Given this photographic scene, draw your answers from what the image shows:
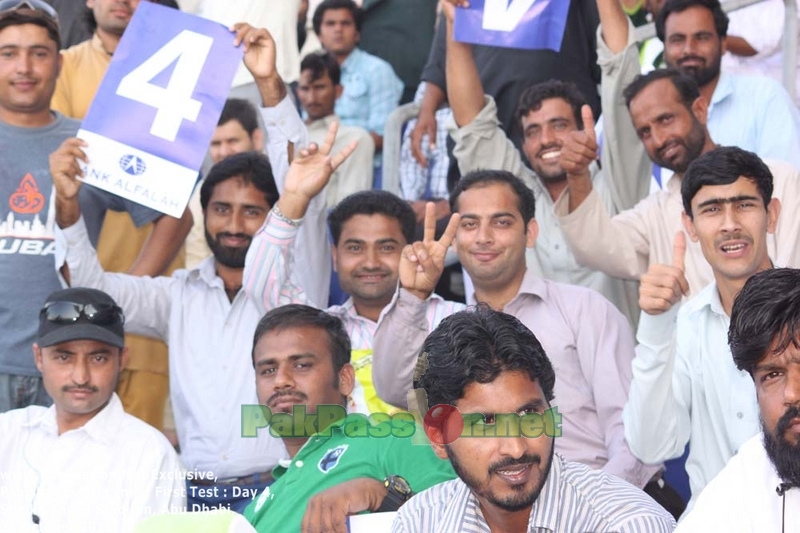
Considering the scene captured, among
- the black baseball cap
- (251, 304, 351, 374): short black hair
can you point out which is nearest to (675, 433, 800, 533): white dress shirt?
(251, 304, 351, 374): short black hair

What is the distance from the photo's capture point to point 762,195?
15.3 ft

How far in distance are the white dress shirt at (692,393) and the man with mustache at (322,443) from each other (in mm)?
697

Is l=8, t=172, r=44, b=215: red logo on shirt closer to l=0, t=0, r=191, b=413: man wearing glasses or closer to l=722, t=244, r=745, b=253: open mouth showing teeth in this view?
l=0, t=0, r=191, b=413: man wearing glasses

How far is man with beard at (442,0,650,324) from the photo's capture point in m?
6.16

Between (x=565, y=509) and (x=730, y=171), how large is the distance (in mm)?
1853

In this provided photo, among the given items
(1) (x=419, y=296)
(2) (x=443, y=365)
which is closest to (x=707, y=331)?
(1) (x=419, y=296)

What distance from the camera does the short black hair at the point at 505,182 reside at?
555 centimetres

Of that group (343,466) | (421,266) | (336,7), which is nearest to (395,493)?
(343,466)

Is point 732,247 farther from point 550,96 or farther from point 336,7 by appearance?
point 336,7

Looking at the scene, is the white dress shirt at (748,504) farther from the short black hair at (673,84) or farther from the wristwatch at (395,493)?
the short black hair at (673,84)

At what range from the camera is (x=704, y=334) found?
14.6 feet

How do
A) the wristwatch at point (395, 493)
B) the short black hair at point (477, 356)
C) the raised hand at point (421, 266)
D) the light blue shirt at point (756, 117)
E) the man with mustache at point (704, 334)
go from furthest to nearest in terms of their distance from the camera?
the light blue shirt at point (756, 117) < the raised hand at point (421, 266) < the man with mustache at point (704, 334) < the wristwatch at point (395, 493) < the short black hair at point (477, 356)

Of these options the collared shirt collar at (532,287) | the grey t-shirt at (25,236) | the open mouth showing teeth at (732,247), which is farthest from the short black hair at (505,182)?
the grey t-shirt at (25,236)

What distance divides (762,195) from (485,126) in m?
1.90
